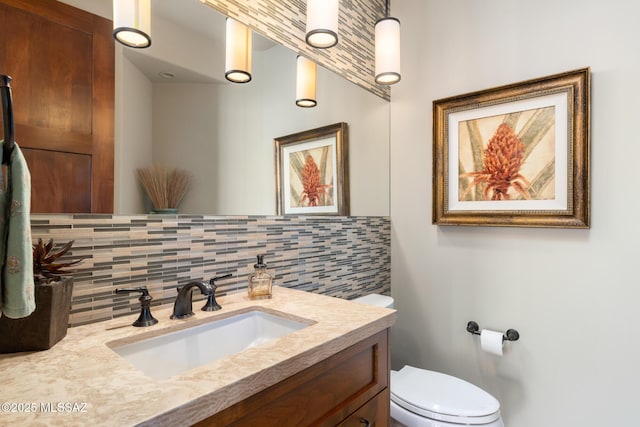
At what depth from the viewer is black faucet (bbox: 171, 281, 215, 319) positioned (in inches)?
35.0

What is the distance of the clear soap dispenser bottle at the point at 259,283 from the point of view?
3.65 ft

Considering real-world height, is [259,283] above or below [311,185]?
below

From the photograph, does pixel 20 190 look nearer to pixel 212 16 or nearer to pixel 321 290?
pixel 212 16

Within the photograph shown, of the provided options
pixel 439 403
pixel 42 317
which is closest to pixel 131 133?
pixel 42 317

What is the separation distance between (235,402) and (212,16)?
1.17 metres

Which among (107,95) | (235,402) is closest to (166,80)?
(107,95)

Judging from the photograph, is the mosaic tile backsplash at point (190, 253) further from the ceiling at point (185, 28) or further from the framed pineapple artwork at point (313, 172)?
the ceiling at point (185, 28)

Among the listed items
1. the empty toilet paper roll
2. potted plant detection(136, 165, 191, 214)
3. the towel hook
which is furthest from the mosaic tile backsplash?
the empty toilet paper roll

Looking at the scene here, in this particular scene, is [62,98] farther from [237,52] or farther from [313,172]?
[313,172]

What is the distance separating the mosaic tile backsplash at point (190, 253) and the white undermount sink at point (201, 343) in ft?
0.48

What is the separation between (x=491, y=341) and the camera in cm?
157

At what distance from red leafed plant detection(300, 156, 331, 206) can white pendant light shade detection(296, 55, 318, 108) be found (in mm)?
264

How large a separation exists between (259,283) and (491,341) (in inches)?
47.3

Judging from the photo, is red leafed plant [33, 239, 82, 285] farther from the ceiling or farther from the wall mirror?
the ceiling
